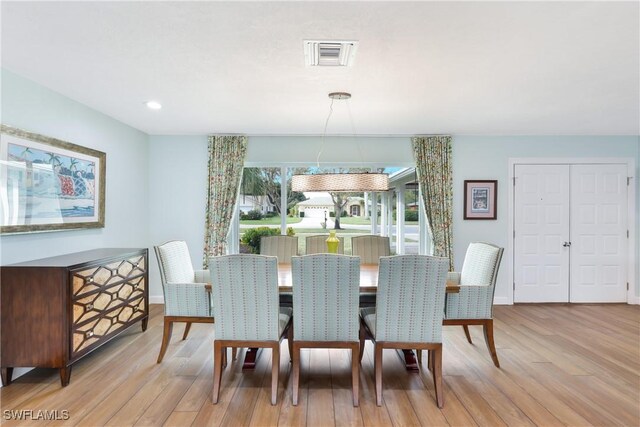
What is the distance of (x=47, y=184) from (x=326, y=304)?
8.30ft

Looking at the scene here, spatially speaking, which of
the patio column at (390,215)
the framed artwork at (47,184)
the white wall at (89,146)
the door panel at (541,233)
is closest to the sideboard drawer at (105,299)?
the white wall at (89,146)

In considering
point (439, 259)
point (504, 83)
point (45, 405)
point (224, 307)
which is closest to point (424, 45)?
point (504, 83)

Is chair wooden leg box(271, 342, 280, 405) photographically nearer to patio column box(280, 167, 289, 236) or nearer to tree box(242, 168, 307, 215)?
patio column box(280, 167, 289, 236)

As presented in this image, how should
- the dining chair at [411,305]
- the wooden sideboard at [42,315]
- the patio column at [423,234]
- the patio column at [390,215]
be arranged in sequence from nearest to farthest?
the dining chair at [411,305] < the wooden sideboard at [42,315] < the patio column at [423,234] < the patio column at [390,215]

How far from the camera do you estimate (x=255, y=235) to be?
5.06m

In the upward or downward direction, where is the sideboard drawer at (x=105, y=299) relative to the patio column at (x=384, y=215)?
downward

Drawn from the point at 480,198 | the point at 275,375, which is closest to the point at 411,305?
the point at 275,375

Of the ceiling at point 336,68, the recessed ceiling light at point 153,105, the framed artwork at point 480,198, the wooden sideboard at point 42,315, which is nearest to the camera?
the ceiling at point 336,68

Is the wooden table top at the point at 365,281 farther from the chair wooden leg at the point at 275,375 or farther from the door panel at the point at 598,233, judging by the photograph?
the door panel at the point at 598,233

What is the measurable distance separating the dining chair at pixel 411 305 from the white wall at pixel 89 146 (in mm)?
2735

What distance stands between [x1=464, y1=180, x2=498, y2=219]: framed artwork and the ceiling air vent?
10.2 ft

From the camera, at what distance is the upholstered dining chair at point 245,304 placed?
7.54ft

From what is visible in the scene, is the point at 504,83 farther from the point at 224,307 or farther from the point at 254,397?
the point at 254,397

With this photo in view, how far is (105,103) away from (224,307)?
2440 mm
